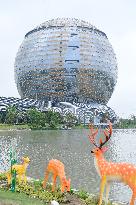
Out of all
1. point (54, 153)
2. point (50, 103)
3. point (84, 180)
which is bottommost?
point (50, 103)

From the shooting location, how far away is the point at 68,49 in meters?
133

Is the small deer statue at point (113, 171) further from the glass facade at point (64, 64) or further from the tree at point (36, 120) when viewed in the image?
the glass facade at point (64, 64)

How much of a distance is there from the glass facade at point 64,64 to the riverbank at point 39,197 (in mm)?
115271

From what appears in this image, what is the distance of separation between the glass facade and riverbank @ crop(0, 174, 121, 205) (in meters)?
115

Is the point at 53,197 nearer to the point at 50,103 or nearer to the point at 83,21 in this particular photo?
the point at 50,103

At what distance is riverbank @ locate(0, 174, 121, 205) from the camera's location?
12.4 metres

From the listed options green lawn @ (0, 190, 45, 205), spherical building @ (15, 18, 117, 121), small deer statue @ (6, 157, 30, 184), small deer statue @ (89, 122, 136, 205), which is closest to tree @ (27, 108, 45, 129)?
spherical building @ (15, 18, 117, 121)

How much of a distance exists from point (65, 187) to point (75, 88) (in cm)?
11910

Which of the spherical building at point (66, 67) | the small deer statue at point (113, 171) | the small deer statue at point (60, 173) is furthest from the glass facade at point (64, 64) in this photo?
the small deer statue at point (113, 171)

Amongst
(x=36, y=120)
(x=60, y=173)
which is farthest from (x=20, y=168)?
(x=36, y=120)

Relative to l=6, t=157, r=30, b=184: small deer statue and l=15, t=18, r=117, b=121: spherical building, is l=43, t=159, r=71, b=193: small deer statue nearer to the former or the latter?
l=6, t=157, r=30, b=184: small deer statue

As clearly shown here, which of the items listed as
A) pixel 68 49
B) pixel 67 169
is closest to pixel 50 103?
pixel 68 49

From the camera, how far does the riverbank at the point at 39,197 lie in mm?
12391

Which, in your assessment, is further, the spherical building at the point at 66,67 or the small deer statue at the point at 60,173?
the spherical building at the point at 66,67
